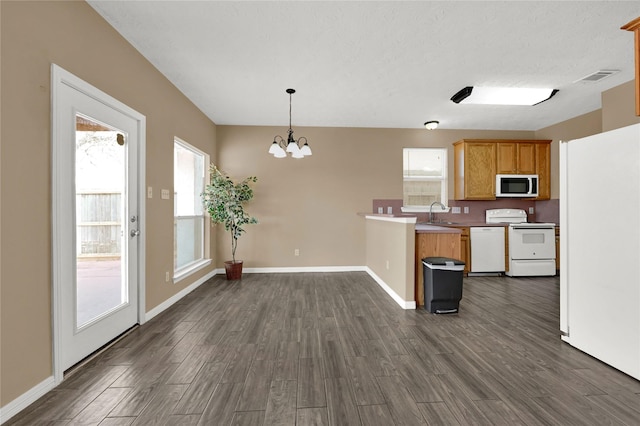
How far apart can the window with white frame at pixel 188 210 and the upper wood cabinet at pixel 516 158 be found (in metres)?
5.31

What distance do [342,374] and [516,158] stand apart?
207 inches

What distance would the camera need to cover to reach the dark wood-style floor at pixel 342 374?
1559 millimetres

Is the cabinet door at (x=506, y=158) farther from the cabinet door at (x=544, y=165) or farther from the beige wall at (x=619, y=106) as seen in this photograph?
the beige wall at (x=619, y=106)

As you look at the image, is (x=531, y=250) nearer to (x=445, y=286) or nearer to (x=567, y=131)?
(x=567, y=131)

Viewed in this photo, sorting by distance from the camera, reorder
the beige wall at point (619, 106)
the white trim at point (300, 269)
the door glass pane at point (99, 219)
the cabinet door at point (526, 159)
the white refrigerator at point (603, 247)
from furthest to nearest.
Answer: the cabinet door at point (526, 159) < the white trim at point (300, 269) < the beige wall at point (619, 106) < the door glass pane at point (99, 219) < the white refrigerator at point (603, 247)

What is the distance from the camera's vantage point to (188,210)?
4.34 metres

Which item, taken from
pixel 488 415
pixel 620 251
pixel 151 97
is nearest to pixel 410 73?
pixel 620 251

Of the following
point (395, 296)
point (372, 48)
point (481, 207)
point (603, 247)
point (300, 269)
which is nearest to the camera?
point (603, 247)

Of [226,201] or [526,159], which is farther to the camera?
[526,159]

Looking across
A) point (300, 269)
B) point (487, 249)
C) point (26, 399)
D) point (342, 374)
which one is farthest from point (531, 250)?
point (26, 399)

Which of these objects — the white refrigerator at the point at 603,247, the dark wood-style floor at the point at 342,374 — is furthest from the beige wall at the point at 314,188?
the white refrigerator at the point at 603,247

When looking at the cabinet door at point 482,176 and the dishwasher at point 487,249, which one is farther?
the cabinet door at point 482,176

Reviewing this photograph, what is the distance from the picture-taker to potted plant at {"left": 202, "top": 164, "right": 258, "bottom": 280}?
4.37 m

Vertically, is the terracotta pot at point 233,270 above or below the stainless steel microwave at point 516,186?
below
